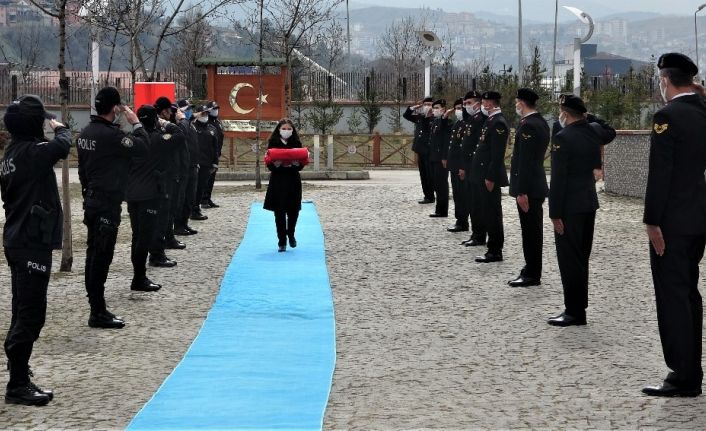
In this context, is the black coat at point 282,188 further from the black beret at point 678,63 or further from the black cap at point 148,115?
the black beret at point 678,63

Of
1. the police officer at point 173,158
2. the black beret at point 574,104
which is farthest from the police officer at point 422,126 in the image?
the black beret at point 574,104

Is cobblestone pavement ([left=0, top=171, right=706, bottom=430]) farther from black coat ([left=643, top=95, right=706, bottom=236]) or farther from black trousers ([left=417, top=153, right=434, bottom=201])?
black trousers ([left=417, top=153, right=434, bottom=201])

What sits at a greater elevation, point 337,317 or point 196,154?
point 196,154

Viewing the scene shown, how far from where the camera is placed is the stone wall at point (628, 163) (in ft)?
85.8

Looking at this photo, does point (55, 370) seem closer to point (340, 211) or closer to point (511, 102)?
point (340, 211)

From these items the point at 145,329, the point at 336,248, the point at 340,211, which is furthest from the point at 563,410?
the point at 340,211

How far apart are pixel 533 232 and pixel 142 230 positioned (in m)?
4.18

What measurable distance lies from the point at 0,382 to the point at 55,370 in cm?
49

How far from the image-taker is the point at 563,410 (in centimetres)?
786

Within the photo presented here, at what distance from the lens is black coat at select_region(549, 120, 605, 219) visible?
440 inches

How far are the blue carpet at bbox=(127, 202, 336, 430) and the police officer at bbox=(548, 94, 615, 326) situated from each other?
2172mm

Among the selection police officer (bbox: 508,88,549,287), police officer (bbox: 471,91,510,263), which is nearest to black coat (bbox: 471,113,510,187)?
police officer (bbox: 471,91,510,263)

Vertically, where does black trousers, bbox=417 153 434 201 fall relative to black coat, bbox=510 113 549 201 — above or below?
below

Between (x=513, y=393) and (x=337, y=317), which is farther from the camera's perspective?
(x=337, y=317)
